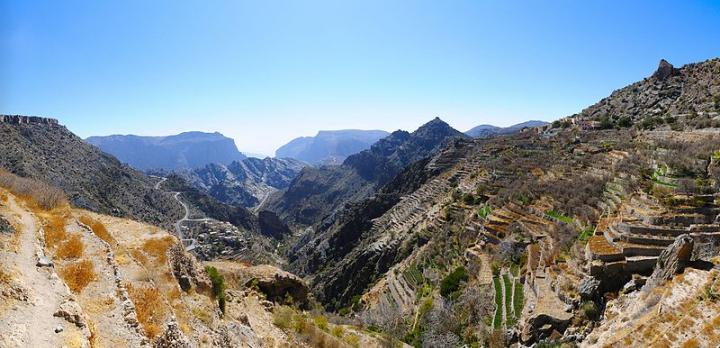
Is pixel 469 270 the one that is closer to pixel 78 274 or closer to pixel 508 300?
pixel 508 300

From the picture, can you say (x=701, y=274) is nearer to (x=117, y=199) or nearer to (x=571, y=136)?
(x=571, y=136)

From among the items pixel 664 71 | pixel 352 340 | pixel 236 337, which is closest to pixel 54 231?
pixel 236 337

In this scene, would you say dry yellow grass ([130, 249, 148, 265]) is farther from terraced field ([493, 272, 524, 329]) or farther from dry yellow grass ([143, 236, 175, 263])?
terraced field ([493, 272, 524, 329])

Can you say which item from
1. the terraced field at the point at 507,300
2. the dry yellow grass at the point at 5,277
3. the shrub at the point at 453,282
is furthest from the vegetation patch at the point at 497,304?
the dry yellow grass at the point at 5,277

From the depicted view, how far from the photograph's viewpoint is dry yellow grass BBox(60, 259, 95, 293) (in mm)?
9109

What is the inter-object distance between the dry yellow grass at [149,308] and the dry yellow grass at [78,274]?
1.00 m

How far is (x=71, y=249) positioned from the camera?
1105 centimetres

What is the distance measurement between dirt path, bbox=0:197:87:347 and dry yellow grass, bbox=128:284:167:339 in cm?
150

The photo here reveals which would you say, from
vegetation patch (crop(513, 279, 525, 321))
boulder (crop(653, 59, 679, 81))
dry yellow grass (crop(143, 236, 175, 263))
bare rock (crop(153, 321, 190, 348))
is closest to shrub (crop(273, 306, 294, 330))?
dry yellow grass (crop(143, 236, 175, 263))

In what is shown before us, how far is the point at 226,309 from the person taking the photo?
1466 cm

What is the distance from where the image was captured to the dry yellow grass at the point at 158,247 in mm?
13297

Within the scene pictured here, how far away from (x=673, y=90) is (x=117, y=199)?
12666 centimetres

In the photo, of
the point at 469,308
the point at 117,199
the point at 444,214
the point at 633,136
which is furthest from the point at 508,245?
the point at 117,199

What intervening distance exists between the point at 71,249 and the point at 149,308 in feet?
13.8
